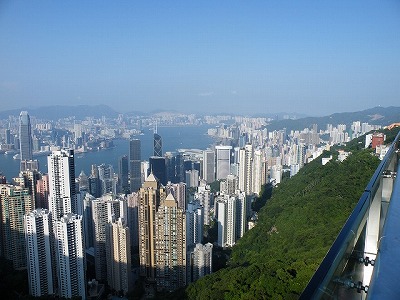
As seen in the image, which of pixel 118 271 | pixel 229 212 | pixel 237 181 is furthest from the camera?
pixel 237 181

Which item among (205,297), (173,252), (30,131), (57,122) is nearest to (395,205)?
(205,297)

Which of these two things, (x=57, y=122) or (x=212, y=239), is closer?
(x=212, y=239)

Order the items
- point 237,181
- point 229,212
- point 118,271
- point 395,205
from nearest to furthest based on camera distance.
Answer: point 395,205, point 118,271, point 229,212, point 237,181

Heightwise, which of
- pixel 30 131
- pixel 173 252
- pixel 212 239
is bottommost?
pixel 212 239

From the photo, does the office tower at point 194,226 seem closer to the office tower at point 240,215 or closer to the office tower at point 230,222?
the office tower at point 230,222

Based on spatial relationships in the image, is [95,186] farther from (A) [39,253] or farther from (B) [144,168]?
(A) [39,253]

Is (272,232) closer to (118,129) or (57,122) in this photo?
(57,122)

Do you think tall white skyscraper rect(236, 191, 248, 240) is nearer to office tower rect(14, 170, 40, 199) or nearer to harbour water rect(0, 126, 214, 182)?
office tower rect(14, 170, 40, 199)
